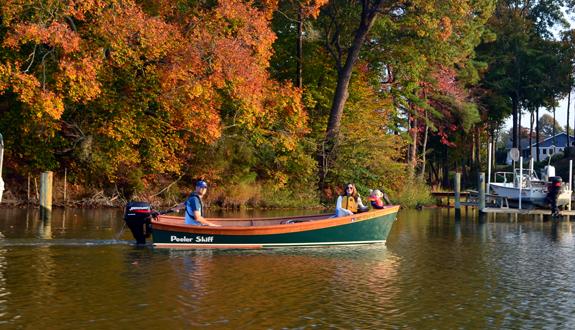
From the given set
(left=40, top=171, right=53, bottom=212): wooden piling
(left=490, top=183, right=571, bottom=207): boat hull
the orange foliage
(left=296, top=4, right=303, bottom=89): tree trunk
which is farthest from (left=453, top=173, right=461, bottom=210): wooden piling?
(left=40, top=171, right=53, bottom=212): wooden piling

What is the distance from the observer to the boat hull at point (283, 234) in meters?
21.6

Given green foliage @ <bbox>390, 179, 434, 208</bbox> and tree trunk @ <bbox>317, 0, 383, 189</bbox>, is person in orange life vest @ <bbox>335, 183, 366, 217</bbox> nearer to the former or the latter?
tree trunk @ <bbox>317, 0, 383, 189</bbox>

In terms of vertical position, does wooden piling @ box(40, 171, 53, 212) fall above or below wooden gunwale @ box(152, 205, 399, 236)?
above

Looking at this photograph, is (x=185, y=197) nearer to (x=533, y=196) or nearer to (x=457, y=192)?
(x=457, y=192)

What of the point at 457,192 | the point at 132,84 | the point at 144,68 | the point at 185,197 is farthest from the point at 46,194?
the point at 457,192

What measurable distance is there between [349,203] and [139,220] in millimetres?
6103

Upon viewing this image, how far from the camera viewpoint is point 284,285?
1631cm

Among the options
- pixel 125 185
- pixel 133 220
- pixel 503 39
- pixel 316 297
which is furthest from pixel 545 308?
pixel 503 39

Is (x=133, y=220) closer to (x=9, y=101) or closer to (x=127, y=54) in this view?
(x=127, y=54)

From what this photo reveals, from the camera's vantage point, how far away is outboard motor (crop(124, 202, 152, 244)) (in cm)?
2214

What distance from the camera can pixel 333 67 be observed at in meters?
47.2

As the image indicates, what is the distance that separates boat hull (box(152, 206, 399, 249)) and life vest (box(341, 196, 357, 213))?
2.42 feet

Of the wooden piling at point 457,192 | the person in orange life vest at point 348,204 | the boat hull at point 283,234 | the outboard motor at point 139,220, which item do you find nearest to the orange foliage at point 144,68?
the wooden piling at point 457,192

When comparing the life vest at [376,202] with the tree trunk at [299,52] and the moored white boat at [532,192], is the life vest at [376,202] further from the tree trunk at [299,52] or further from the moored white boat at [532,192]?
the tree trunk at [299,52]
